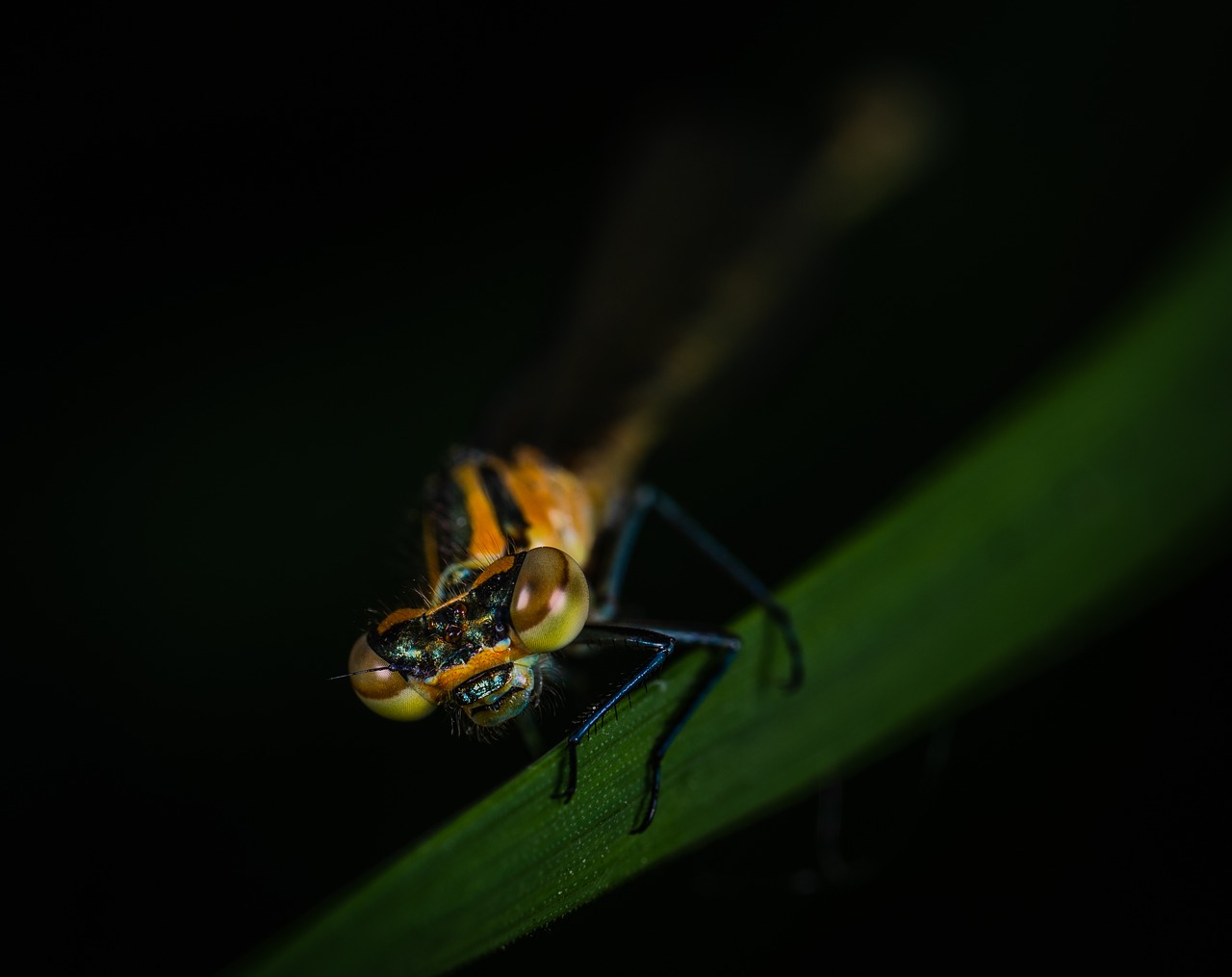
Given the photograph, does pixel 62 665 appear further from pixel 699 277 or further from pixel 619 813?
pixel 699 277

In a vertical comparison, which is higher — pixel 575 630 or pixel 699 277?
pixel 699 277

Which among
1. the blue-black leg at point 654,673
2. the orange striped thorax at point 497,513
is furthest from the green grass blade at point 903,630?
the orange striped thorax at point 497,513

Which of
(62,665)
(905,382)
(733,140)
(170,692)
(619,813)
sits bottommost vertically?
(619,813)

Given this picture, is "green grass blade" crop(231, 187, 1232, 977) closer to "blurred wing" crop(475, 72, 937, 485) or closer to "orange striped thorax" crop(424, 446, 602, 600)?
"orange striped thorax" crop(424, 446, 602, 600)

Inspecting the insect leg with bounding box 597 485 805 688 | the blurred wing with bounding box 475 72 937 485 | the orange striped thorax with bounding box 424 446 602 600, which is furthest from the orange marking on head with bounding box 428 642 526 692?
the blurred wing with bounding box 475 72 937 485

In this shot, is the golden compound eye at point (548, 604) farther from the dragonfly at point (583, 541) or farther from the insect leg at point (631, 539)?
the insect leg at point (631, 539)

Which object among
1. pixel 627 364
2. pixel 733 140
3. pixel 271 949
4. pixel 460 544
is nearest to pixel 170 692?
pixel 460 544

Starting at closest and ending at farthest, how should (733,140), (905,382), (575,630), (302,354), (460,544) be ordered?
(575,630)
(460,544)
(905,382)
(302,354)
(733,140)
